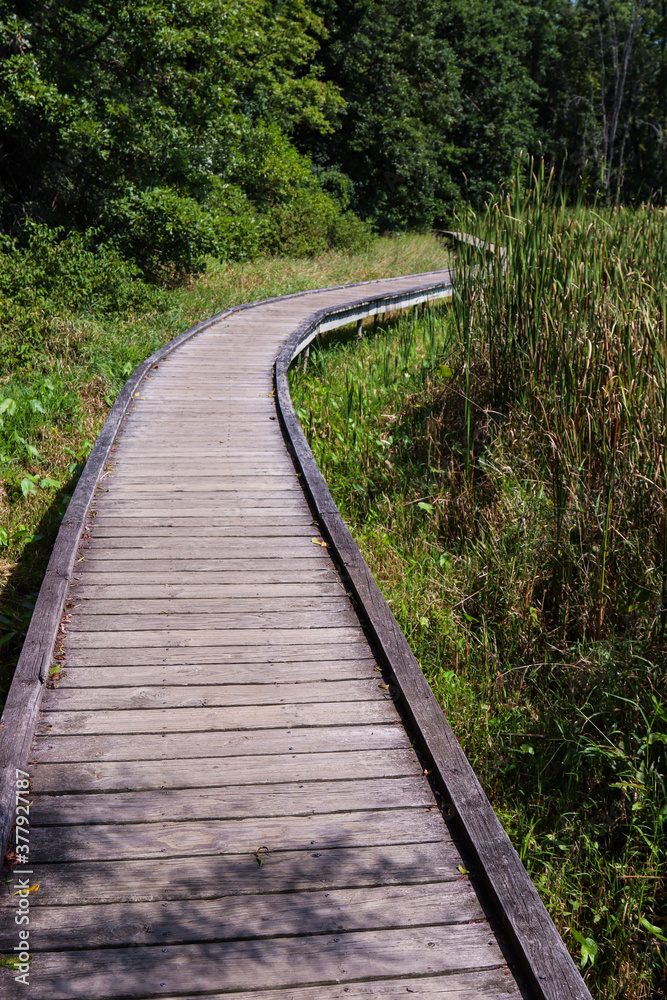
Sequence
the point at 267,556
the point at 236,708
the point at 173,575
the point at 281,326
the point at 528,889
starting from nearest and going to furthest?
1. the point at 528,889
2. the point at 236,708
3. the point at 173,575
4. the point at 267,556
5. the point at 281,326

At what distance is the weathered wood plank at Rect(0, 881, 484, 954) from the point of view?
1.81m

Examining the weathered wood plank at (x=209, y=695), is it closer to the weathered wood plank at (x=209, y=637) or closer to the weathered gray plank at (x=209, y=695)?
the weathered gray plank at (x=209, y=695)

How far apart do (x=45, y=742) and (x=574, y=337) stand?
3.39 metres

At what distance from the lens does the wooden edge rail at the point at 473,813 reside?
177cm

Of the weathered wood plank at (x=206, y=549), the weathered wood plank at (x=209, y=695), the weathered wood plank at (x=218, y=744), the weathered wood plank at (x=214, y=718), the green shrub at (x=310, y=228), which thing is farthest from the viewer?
the green shrub at (x=310, y=228)

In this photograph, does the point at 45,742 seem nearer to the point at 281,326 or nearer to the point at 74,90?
the point at 281,326

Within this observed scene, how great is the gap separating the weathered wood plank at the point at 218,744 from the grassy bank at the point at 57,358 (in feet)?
5.20

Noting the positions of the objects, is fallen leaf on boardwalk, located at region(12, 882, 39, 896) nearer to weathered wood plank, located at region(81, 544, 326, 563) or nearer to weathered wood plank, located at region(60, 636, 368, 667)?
weathered wood plank, located at region(60, 636, 368, 667)

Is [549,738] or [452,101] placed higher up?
[452,101]

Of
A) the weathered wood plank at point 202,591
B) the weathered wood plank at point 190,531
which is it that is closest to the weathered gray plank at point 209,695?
the weathered wood plank at point 202,591

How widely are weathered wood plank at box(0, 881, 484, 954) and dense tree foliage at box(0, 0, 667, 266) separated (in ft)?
14.3

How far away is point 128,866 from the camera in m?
2.01

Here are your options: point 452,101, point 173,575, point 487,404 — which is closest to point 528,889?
point 173,575

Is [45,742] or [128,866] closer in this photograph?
[128,866]
